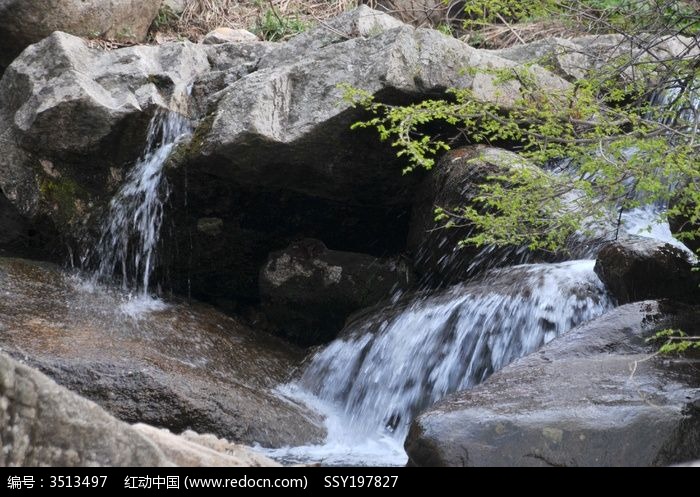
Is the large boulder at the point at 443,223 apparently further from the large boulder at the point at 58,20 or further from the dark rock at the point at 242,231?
the large boulder at the point at 58,20

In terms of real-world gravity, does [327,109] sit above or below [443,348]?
above

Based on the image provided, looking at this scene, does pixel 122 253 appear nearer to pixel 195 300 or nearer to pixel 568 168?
pixel 195 300

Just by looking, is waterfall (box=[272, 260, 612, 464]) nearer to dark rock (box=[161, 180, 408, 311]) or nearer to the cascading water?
the cascading water

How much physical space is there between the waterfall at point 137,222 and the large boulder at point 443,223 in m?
2.07

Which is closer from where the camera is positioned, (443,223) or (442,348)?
(442,348)

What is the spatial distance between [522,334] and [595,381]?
1.46m

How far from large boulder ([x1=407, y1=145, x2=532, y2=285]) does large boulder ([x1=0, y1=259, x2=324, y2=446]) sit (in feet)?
4.12

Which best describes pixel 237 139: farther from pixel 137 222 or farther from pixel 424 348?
pixel 424 348

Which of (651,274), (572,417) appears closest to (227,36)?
(651,274)

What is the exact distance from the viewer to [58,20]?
9.09m

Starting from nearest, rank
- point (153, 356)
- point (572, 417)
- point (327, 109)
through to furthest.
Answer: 1. point (572, 417)
2. point (153, 356)
3. point (327, 109)

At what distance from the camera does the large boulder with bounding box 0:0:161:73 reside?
352 inches

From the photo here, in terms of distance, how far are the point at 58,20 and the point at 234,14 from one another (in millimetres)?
2746

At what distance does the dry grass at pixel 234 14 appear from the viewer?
35.6ft
